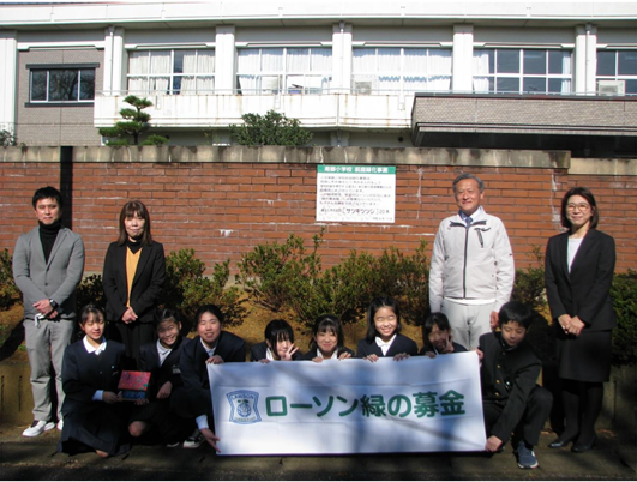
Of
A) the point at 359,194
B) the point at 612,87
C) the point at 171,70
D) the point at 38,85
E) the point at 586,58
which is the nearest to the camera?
the point at 359,194

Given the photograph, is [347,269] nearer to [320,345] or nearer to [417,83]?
[320,345]

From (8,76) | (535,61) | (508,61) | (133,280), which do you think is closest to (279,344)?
(133,280)

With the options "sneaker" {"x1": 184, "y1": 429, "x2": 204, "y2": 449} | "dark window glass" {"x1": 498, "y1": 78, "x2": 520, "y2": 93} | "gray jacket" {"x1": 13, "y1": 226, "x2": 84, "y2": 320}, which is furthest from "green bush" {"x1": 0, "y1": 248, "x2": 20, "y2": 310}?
"dark window glass" {"x1": 498, "y1": 78, "x2": 520, "y2": 93}

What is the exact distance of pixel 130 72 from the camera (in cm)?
2245

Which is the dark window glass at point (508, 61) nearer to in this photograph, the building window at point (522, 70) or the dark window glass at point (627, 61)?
the building window at point (522, 70)

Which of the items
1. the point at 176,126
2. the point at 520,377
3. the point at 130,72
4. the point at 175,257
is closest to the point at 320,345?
the point at 520,377

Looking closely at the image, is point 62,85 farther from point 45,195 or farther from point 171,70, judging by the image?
point 45,195

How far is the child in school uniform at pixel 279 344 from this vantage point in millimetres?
4422

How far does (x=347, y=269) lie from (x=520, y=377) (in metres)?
2.65

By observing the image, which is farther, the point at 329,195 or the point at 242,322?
the point at 329,195

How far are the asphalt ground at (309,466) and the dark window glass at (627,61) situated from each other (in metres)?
21.0

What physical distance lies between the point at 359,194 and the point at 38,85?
66.9ft

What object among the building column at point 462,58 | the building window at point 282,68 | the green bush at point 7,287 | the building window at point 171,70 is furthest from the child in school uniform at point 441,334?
the building window at point 171,70

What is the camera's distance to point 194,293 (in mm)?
6141
